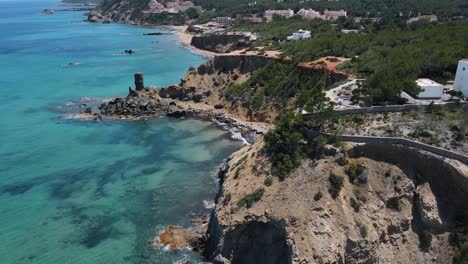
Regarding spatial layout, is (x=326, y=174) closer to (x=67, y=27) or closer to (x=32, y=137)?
(x=32, y=137)

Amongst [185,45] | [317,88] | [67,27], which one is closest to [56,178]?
[317,88]

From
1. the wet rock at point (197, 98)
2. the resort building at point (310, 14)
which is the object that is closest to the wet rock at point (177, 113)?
the wet rock at point (197, 98)

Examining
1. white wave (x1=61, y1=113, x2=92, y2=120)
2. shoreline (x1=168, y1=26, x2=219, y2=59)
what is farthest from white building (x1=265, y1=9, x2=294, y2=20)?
white wave (x1=61, y1=113, x2=92, y2=120)

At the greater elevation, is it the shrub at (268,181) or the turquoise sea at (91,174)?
the shrub at (268,181)

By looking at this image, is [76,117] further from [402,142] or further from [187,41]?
[187,41]

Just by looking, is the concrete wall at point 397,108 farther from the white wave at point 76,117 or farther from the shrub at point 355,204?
the white wave at point 76,117
